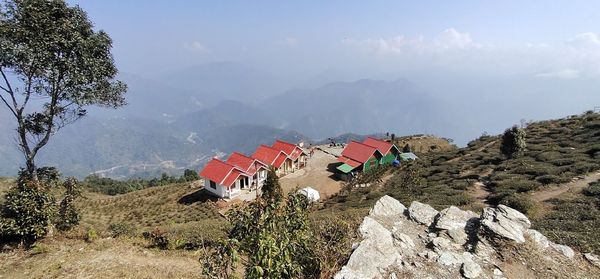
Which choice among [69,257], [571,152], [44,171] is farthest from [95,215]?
[571,152]

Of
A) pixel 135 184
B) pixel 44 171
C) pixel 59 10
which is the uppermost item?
pixel 59 10

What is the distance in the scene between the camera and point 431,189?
1219 inches

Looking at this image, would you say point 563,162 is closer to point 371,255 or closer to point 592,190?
point 592,190

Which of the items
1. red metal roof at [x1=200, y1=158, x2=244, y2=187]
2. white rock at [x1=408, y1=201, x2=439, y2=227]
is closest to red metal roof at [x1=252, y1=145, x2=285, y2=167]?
red metal roof at [x1=200, y1=158, x2=244, y2=187]

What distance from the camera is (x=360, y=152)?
57062 millimetres

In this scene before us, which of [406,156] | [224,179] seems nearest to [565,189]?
[406,156]

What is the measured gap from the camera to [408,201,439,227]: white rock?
14.1 metres

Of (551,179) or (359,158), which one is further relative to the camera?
(359,158)

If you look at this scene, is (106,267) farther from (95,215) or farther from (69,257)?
(95,215)

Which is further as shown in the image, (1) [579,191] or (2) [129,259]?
(1) [579,191]

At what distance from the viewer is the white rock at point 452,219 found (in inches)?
525

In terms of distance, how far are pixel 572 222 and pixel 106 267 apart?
874 inches

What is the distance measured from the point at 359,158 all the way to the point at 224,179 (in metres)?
21.6

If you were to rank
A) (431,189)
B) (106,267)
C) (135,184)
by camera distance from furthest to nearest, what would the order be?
(135,184) → (431,189) → (106,267)
